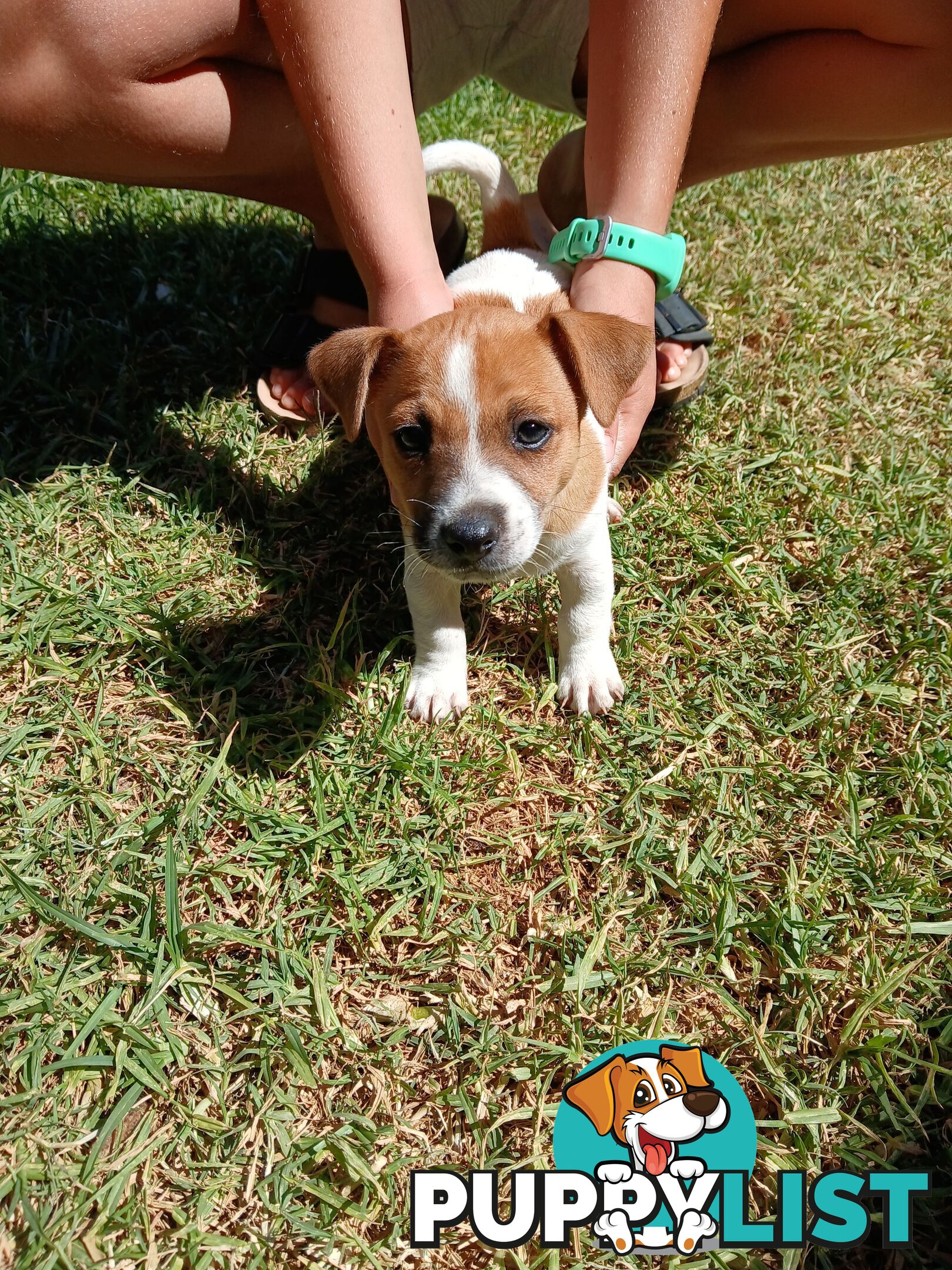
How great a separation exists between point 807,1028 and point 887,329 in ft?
12.0

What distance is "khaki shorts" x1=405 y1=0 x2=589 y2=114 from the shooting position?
3602 millimetres

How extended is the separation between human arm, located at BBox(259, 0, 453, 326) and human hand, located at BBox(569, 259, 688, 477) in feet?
1.60

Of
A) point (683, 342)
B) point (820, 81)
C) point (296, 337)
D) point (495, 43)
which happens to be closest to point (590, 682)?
point (683, 342)

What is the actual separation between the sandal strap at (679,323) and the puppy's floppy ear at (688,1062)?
9.29 feet

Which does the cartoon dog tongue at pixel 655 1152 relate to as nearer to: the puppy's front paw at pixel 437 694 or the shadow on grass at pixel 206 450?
the puppy's front paw at pixel 437 694

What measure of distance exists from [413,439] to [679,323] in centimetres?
194

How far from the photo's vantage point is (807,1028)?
2.41 meters

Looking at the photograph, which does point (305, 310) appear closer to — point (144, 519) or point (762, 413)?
point (144, 519)

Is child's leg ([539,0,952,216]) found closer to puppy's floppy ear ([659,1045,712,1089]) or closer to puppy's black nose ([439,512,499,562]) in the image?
puppy's black nose ([439,512,499,562])

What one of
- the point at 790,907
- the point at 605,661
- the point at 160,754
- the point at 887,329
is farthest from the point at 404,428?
the point at 887,329

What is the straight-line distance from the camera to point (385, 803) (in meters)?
2.83

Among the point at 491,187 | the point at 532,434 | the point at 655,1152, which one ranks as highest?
the point at 491,187

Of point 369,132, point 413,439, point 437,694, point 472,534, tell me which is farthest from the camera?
point 437,694

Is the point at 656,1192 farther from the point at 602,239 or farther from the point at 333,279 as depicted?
the point at 333,279
